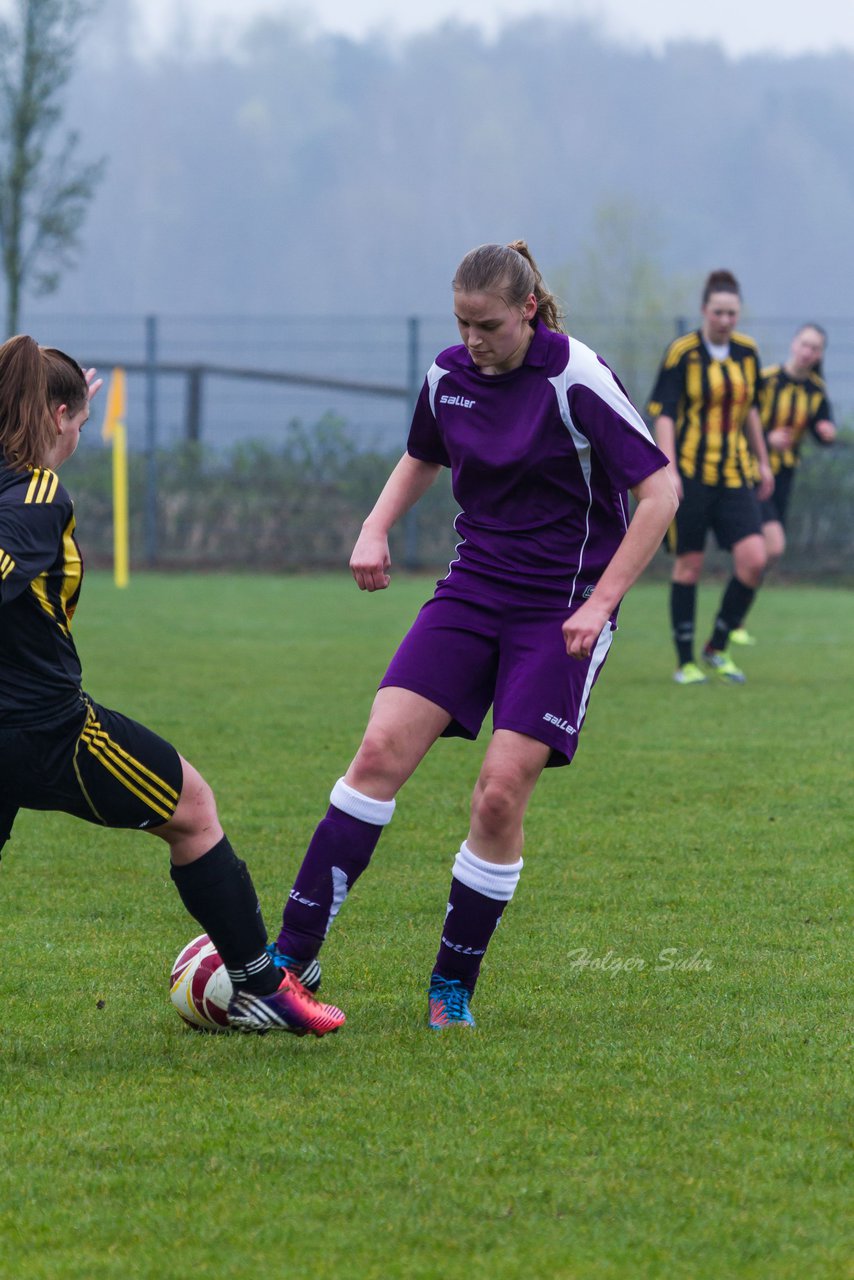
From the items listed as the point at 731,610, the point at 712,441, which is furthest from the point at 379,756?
the point at 731,610

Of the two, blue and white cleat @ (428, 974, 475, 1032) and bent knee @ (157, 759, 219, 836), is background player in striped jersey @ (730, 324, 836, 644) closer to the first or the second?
blue and white cleat @ (428, 974, 475, 1032)

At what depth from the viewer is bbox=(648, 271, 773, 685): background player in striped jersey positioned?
10.2 metres

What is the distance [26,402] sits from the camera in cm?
347

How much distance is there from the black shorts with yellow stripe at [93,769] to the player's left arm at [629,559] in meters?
0.92

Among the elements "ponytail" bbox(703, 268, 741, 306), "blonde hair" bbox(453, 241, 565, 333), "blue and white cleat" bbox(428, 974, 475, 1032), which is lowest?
"blue and white cleat" bbox(428, 974, 475, 1032)

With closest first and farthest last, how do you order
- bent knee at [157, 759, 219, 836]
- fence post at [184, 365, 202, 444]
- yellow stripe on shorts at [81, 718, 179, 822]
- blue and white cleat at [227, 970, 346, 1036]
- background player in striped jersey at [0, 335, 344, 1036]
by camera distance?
background player in striped jersey at [0, 335, 344, 1036] < yellow stripe on shorts at [81, 718, 179, 822] < bent knee at [157, 759, 219, 836] < blue and white cleat at [227, 970, 346, 1036] < fence post at [184, 365, 202, 444]

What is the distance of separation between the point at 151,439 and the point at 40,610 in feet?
65.6

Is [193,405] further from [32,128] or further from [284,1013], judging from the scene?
[284,1013]

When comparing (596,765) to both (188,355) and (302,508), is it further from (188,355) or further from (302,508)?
(188,355)

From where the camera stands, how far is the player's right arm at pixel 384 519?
420 centimetres

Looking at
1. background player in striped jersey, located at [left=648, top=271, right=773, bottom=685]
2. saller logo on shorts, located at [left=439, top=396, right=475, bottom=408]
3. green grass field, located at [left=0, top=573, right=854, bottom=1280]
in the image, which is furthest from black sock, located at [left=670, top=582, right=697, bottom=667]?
saller logo on shorts, located at [left=439, top=396, right=475, bottom=408]

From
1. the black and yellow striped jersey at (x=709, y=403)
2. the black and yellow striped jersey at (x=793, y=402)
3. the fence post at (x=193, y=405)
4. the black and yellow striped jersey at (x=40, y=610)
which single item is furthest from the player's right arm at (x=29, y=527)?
the fence post at (x=193, y=405)

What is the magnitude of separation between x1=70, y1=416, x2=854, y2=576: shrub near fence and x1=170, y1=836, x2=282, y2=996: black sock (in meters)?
18.1

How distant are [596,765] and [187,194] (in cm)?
8328
